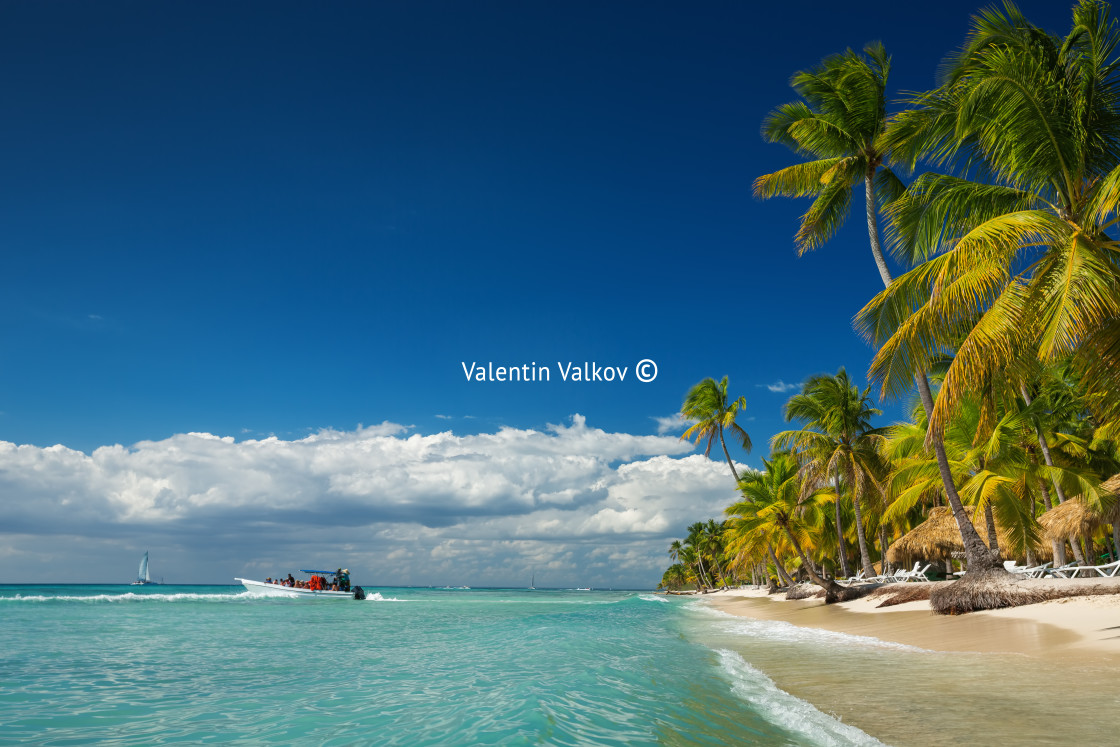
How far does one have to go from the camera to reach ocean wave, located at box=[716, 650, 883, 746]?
5.16 m

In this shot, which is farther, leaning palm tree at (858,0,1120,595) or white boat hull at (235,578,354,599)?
white boat hull at (235,578,354,599)

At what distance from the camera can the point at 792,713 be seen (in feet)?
20.2

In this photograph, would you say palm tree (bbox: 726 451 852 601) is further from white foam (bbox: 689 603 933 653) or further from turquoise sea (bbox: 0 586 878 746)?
turquoise sea (bbox: 0 586 878 746)

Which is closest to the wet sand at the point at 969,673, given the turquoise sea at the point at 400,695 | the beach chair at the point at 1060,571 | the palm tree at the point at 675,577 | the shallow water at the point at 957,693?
the shallow water at the point at 957,693

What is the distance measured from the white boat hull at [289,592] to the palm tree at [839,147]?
141 ft

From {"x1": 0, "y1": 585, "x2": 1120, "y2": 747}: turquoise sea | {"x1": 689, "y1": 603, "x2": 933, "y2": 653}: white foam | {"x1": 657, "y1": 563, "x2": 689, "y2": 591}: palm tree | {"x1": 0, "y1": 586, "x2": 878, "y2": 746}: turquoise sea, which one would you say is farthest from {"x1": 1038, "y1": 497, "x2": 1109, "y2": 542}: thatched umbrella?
{"x1": 657, "y1": 563, "x2": 689, "y2": 591}: palm tree

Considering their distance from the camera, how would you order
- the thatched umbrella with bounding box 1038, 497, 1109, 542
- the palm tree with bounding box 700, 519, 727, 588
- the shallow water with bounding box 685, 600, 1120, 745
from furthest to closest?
the palm tree with bounding box 700, 519, 727, 588 < the thatched umbrella with bounding box 1038, 497, 1109, 542 < the shallow water with bounding box 685, 600, 1120, 745

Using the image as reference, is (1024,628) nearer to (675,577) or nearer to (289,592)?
(289,592)

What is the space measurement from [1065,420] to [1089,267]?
21249 millimetres

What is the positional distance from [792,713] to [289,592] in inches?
1905

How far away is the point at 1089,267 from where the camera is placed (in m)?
7.03

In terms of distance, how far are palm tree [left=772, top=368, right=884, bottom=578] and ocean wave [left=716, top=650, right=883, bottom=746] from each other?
20304 millimetres

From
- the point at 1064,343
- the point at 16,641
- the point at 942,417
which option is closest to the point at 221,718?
the point at 942,417

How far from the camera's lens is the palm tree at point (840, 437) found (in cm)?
2711
